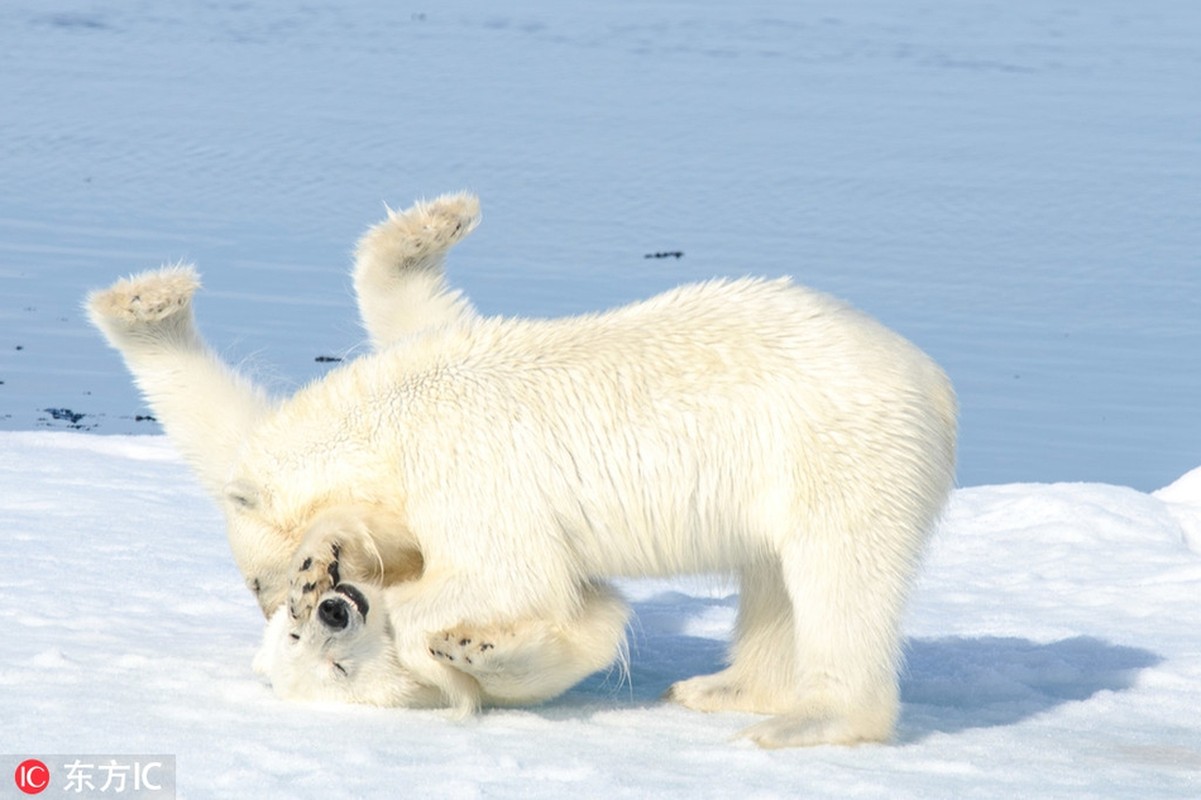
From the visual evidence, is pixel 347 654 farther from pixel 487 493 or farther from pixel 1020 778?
pixel 1020 778

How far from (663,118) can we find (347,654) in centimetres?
1381

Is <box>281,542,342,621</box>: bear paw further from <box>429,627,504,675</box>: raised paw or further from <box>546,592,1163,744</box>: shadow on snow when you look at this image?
<box>546,592,1163,744</box>: shadow on snow

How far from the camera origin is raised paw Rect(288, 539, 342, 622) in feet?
16.0

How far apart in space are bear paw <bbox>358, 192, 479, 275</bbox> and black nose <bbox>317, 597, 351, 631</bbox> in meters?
1.54

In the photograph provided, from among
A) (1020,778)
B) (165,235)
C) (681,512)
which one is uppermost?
(681,512)

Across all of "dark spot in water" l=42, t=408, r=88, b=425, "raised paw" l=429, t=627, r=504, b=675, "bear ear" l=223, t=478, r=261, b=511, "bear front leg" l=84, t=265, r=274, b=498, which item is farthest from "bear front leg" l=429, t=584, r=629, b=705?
"dark spot in water" l=42, t=408, r=88, b=425

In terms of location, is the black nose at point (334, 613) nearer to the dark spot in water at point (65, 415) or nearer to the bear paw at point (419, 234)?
the bear paw at point (419, 234)

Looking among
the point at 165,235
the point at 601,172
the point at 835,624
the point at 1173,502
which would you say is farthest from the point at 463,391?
the point at 601,172

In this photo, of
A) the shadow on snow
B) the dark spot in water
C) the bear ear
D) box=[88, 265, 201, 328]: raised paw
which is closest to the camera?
the bear ear

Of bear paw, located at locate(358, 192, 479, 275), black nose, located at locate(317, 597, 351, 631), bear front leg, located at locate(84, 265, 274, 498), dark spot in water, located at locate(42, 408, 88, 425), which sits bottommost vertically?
dark spot in water, located at locate(42, 408, 88, 425)

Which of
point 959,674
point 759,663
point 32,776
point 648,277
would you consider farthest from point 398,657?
point 648,277

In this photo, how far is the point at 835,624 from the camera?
485cm

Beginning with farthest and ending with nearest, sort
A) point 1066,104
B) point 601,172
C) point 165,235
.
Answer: point 1066,104 → point 601,172 → point 165,235

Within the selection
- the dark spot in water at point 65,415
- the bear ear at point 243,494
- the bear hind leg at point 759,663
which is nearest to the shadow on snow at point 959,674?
the bear hind leg at point 759,663
